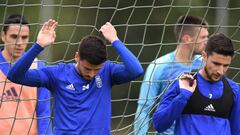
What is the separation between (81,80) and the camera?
15.0ft

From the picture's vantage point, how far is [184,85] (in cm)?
446

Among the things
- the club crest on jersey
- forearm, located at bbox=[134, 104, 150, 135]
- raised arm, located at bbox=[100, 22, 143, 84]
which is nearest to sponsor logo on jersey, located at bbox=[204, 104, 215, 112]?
raised arm, located at bbox=[100, 22, 143, 84]

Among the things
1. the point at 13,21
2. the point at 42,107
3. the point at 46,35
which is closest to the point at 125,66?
the point at 46,35

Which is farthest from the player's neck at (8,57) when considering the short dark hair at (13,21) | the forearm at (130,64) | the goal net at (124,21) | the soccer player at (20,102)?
the goal net at (124,21)

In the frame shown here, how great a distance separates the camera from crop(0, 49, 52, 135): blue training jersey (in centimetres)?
499

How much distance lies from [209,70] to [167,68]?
2.95 feet

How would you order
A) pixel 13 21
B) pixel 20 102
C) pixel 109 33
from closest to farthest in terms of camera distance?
1. pixel 109 33
2. pixel 20 102
3. pixel 13 21

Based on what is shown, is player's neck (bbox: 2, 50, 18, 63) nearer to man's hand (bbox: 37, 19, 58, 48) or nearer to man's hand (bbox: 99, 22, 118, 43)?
man's hand (bbox: 37, 19, 58, 48)

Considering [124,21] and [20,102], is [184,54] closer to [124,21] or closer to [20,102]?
[20,102]

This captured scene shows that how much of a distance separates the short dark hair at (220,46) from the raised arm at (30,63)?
0.90 meters

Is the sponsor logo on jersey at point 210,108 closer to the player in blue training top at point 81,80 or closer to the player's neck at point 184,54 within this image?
the player in blue training top at point 81,80

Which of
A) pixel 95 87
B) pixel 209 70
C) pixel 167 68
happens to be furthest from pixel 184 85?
pixel 167 68

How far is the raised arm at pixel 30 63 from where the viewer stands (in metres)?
4.45

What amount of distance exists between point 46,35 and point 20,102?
616 mm
